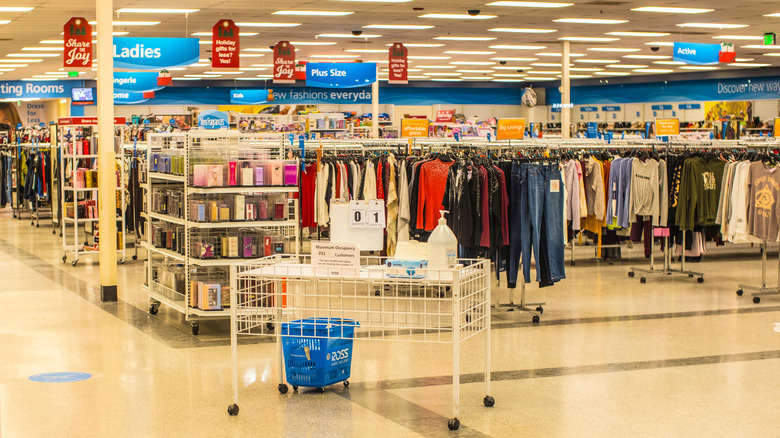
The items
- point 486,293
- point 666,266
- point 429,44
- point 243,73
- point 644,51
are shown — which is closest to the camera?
point 486,293

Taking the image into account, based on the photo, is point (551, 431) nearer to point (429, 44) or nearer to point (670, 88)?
point (429, 44)

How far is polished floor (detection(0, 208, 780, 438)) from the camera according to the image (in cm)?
519

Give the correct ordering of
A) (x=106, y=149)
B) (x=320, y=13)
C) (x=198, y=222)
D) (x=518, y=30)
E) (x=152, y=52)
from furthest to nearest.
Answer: (x=518, y=30), (x=320, y=13), (x=152, y=52), (x=106, y=149), (x=198, y=222)

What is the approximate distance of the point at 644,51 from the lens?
68.2ft

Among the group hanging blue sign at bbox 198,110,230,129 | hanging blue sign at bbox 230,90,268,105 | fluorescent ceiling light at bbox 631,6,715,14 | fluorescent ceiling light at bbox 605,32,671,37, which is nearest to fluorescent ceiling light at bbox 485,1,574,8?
fluorescent ceiling light at bbox 631,6,715,14

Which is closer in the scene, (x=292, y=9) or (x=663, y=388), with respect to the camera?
(x=663, y=388)

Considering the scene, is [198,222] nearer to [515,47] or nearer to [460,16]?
[460,16]

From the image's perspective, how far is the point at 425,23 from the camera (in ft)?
51.4

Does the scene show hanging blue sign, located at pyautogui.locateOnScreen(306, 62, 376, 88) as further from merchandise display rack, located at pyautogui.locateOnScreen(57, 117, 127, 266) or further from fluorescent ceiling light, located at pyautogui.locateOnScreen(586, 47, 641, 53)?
fluorescent ceiling light, located at pyautogui.locateOnScreen(586, 47, 641, 53)

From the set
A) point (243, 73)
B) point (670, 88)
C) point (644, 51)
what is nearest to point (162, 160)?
point (644, 51)

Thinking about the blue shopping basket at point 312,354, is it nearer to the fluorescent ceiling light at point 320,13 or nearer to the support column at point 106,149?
the support column at point 106,149

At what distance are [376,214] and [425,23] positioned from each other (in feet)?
29.2

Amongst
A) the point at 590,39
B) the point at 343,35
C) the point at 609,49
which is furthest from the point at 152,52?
the point at 609,49

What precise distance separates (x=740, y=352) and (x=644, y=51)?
48.8ft
